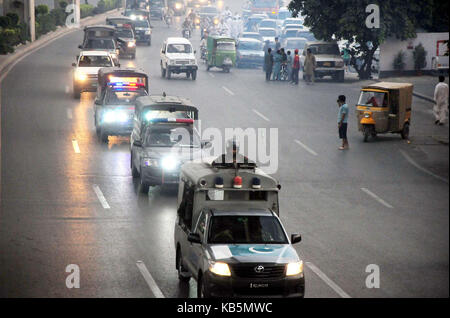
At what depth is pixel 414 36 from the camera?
52.0m

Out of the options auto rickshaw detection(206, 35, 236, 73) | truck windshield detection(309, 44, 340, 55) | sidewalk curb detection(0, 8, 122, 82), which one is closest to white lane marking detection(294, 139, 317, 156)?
truck windshield detection(309, 44, 340, 55)

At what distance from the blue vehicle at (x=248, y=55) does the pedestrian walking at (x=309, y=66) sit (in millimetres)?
7818

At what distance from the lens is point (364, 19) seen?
50625 millimetres

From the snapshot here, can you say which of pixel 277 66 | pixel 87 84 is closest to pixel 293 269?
pixel 87 84

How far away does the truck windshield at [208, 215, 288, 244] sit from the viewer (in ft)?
50.3

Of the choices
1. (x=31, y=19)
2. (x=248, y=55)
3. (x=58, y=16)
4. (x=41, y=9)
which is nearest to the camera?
(x=248, y=55)

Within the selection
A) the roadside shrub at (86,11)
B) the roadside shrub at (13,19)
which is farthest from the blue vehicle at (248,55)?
the roadside shrub at (86,11)

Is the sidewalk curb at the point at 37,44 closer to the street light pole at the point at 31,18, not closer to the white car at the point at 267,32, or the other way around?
the street light pole at the point at 31,18

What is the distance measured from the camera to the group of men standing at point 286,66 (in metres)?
50.2

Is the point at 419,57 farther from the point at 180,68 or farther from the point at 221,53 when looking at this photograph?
the point at 180,68

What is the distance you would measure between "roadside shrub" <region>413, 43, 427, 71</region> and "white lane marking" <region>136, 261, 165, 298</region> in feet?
122

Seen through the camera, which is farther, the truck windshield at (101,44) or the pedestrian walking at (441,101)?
the truck windshield at (101,44)

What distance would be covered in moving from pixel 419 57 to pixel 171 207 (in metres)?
32.1
